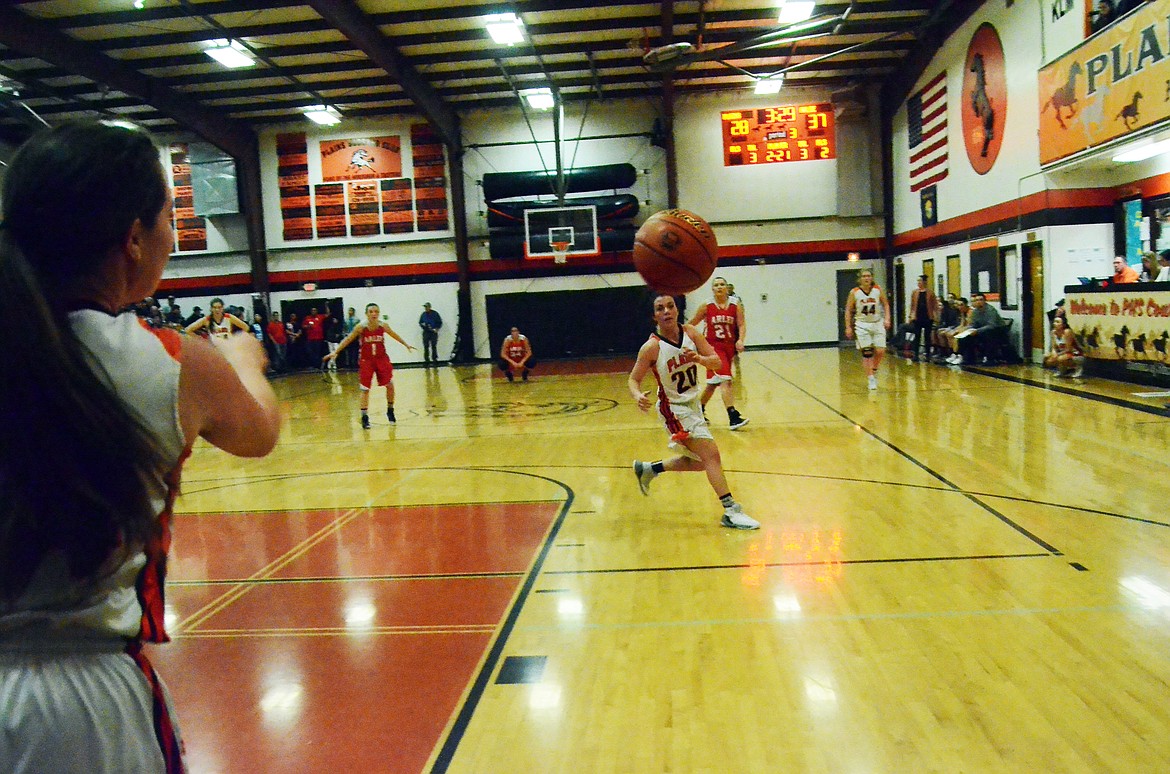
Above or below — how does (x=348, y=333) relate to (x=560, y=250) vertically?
below

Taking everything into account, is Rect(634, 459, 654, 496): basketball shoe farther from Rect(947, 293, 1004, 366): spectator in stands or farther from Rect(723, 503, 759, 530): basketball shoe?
Rect(947, 293, 1004, 366): spectator in stands

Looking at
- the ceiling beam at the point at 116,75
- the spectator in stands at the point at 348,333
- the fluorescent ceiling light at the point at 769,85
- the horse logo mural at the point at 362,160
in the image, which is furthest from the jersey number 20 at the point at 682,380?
the horse logo mural at the point at 362,160

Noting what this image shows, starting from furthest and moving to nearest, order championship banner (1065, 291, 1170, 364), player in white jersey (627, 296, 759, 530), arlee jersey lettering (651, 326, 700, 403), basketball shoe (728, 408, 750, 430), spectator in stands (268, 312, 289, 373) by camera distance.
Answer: spectator in stands (268, 312, 289, 373) → championship banner (1065, 291, 1170, 364) → basketball shoe (728, 408, 750, 430) → arlee jersey lettering (651, 326, 700, 403) → player in white jersey (627, 296, 759, 530)

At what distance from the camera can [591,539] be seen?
5.45 m

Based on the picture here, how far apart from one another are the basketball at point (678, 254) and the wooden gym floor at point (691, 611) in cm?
155

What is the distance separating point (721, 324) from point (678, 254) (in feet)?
13.5

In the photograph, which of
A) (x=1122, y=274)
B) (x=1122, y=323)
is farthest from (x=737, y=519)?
(x=1122, y=274)

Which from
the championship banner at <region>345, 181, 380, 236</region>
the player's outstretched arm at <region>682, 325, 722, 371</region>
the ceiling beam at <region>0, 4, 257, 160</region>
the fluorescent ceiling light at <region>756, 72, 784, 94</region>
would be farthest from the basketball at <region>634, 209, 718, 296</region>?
the championship banner at <region>345, 181, 380, 236</region>

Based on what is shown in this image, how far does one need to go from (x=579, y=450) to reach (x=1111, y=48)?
884 cm

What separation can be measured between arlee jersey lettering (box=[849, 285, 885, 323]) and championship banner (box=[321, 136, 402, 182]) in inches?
587

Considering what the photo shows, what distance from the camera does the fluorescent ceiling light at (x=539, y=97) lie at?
21109 millimetres

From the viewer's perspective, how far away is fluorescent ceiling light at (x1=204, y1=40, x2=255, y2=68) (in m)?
17.0

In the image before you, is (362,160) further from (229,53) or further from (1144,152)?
(1144,152)

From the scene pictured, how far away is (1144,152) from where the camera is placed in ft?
40.4
